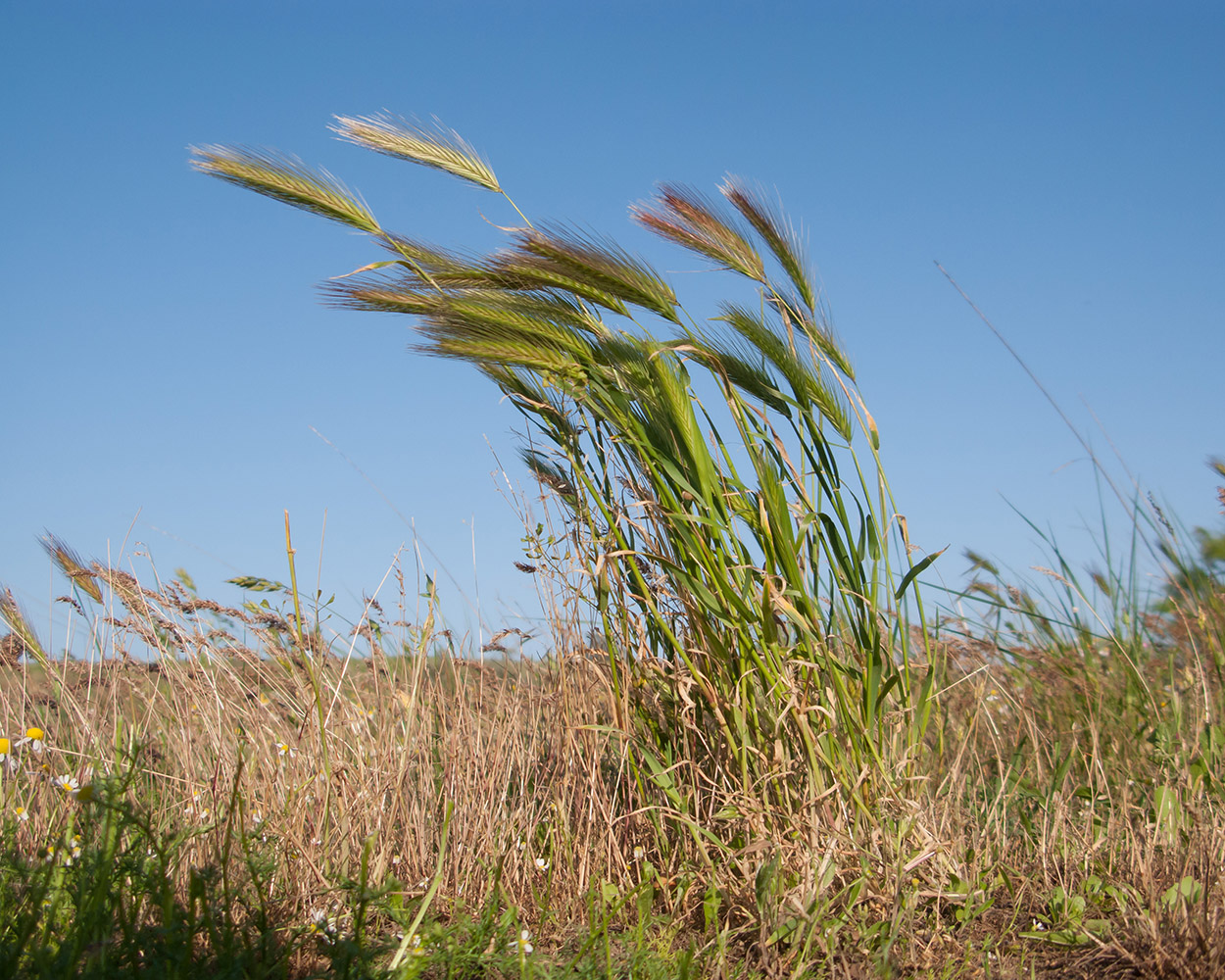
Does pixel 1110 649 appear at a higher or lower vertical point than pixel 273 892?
higher

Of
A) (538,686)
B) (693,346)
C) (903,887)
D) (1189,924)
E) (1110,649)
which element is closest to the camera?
(1189,924)

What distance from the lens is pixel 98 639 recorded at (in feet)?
10.2

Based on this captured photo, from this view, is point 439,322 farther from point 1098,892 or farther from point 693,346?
point 1098,892

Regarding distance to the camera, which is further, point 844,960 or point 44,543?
point 44,543

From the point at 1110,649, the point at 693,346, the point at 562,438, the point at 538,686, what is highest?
the point at 693,346

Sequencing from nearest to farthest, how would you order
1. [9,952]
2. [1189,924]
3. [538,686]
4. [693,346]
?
[9,952] < [1189,924] < [693,346] < [538,686]

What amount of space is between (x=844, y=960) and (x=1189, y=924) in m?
0.69

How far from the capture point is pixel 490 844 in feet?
7.83

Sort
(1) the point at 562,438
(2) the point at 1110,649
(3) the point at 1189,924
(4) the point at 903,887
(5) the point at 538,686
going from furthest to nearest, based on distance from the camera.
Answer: (2) the point at 1110,649 < (5) the point at 538,686 < (1) the point at 562,438 < (4) the point at 903,887 < (3) the point at 1189,924

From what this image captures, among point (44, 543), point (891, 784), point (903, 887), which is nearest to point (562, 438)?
point (891, 784)

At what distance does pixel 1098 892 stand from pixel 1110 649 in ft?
4.93

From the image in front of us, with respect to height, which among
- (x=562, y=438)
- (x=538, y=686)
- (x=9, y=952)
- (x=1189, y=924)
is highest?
(x=562, y=438)

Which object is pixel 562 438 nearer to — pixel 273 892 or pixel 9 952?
pixel 273 892

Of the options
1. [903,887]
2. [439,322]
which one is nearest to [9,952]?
[439,322]
